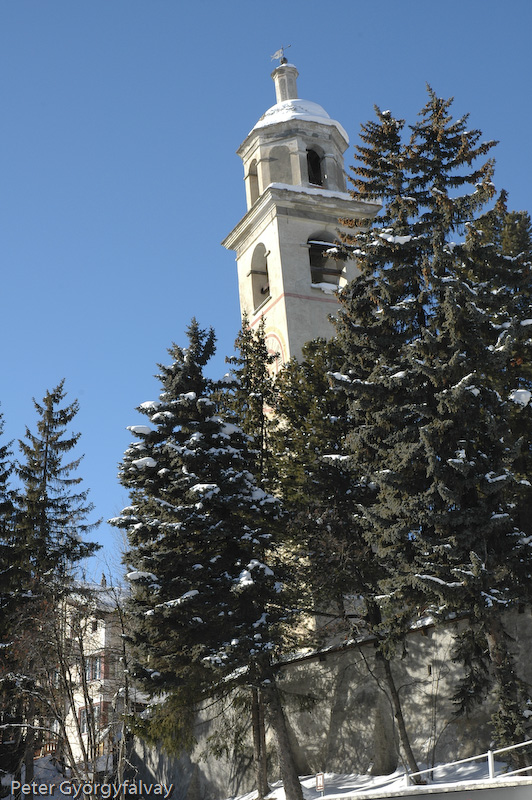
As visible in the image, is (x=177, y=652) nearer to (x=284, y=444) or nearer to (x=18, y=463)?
(x=284, y=444)

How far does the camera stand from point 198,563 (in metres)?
19.1

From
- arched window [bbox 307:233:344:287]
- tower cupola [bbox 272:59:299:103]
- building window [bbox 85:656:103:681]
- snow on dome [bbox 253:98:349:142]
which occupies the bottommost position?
building window [bbox 85:656:103:681]

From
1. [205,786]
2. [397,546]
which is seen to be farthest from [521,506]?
[205,786]

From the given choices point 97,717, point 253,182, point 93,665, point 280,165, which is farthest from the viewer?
point 253,182

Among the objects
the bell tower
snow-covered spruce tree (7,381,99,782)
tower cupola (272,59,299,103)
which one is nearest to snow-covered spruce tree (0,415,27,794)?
snow-covered spruce tree (7,381,99,782)

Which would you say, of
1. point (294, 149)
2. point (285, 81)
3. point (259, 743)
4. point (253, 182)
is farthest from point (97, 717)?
point (285, 81)

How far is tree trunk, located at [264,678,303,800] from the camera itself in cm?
1808

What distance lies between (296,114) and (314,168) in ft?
7.58

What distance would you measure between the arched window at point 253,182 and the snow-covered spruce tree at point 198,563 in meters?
15.7

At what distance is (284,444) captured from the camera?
22.0m

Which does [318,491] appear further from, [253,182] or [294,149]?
[253,182]

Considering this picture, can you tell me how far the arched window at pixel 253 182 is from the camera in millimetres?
34812

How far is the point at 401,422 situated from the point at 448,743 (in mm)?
6989

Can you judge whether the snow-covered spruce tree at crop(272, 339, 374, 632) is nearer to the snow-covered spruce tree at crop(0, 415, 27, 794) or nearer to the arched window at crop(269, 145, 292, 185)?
the snow-covered spruce tree at crop(0, 415, 27, 794)
